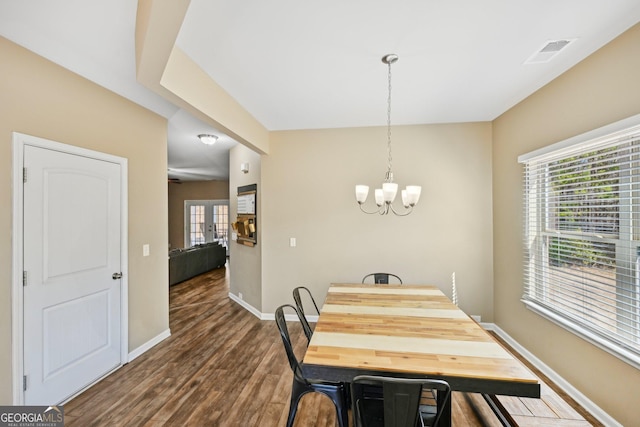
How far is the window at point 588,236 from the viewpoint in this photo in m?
1.74

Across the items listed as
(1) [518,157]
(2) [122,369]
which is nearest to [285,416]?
(2) [122,369]

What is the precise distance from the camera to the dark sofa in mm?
5449

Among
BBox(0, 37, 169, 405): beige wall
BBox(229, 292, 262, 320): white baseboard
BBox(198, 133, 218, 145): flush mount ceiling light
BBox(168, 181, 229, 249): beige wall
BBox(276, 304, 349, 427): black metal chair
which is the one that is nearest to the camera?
BBox(276, 304, 349, 427): black metal chair

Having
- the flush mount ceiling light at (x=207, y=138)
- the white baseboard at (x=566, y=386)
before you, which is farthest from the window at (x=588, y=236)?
the flush mount ceiling light at (x=207, y=138)

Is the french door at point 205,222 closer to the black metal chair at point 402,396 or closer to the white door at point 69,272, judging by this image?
the white door at point 69,272

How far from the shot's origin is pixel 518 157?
→ 9.23 feet

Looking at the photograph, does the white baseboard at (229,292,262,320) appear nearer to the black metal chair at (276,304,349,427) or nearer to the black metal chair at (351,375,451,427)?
the black metal chair at (276,304,349,427)

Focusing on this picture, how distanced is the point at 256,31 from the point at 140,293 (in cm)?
277

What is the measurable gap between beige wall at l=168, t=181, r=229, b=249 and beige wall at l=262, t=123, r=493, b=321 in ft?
19.4

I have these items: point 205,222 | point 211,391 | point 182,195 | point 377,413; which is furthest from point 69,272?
point 182,195

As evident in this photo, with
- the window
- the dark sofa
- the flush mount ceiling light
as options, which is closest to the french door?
the dark sofa

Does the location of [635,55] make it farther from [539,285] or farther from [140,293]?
[140,293]

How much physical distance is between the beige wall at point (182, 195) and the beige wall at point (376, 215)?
5.92m

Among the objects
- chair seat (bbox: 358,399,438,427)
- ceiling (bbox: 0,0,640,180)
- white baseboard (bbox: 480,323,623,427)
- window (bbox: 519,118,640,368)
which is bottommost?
white baseboard (bbox: 480,323,623,427)
